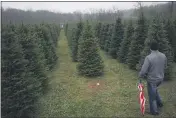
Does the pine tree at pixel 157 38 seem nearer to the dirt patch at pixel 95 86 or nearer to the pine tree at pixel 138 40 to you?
the dirt patch at pixel 95 86

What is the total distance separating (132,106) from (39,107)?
131 inches

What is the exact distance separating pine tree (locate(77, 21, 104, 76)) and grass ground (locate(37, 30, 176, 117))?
0.49m

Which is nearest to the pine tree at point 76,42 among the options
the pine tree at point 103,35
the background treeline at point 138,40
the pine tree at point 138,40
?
the background treeline at point 138,40

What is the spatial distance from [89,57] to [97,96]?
16.1 ft

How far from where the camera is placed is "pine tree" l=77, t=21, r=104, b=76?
1606 cm

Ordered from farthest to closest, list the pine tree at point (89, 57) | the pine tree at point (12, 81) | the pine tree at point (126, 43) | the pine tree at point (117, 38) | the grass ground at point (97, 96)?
1. the pine tree at point (117, 38)
2. the pine tree at point (126, 43)
3. the pine tree at point (89, 57)
4. the grass ground at point (97, 96)
5. the pine tree at point (12, 81)

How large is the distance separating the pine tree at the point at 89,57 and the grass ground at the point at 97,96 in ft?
1.61

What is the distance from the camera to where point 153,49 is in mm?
8922

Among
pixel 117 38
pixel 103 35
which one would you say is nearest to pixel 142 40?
pixel 117 38

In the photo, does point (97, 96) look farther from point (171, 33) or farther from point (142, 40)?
point (171, 33)

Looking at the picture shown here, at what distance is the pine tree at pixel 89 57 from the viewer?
16.1 m

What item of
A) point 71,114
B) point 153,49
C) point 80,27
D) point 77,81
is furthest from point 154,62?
point 80,27

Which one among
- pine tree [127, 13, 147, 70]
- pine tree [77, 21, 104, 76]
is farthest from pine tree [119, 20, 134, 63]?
pine tree [77, 21, 104, 76]

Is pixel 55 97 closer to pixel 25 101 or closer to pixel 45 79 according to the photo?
pixel 45 79
